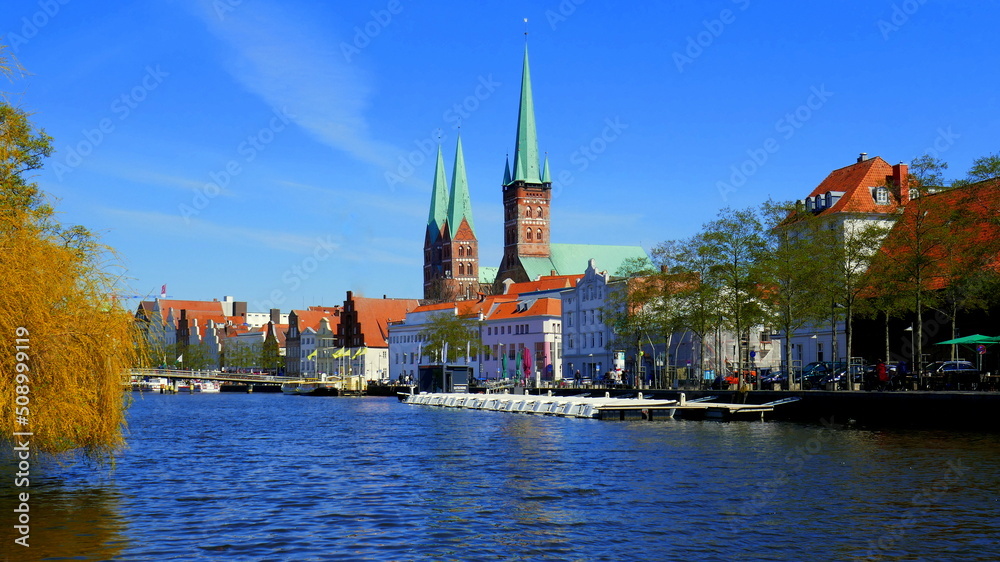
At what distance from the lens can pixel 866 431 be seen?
53.8 m

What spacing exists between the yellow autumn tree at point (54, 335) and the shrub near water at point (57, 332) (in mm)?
21

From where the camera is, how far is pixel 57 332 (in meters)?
23.9

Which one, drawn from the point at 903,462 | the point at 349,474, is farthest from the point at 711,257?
the point at 349,474

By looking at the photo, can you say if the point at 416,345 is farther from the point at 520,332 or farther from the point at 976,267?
the point at 976,267

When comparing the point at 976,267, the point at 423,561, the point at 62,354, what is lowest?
the point at 423,561

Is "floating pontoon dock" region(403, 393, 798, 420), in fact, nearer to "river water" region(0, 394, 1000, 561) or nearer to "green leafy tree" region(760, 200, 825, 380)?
"green leafy tree" region(760, 200, 825, 380)

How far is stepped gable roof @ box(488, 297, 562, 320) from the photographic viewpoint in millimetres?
148750

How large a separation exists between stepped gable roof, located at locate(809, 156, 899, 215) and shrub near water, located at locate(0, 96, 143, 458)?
72.6 metres

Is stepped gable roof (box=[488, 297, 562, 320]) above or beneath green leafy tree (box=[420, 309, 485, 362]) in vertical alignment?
above

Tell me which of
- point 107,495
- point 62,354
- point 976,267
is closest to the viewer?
point 62,354

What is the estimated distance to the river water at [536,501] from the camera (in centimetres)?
2295

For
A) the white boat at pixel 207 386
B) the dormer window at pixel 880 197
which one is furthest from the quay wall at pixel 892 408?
the white boat at pixel 207 386

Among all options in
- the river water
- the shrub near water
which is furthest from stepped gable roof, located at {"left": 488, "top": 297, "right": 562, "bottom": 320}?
the shrub near water

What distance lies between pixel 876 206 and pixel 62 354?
80606 mm
